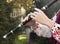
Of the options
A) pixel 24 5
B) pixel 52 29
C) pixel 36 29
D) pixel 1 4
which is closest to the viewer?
pixel 52 29

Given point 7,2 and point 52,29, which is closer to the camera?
point 52,29

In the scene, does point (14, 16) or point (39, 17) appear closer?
point (39, 17)

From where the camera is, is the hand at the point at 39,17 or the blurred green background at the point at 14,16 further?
the blurred green background at the point at 14,16

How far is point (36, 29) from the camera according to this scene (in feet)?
8.29

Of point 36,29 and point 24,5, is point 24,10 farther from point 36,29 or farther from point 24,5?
point 36,29

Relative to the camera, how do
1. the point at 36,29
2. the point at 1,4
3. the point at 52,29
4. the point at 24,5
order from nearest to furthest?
the point at 52,29 → the point at 36,29 → the point at 1,4 → the point at 24,5

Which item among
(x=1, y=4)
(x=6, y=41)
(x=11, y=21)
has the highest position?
(x=1, y=4)

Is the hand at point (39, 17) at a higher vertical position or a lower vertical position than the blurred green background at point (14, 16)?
higher

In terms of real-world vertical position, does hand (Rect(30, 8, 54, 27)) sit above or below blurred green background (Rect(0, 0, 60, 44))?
above

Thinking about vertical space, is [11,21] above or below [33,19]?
below

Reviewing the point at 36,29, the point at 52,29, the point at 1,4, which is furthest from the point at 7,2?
the point at 52,29

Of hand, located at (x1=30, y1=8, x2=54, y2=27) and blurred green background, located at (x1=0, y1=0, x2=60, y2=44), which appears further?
blurred green background, located at (x1=0, y1=0, x2=60, y2=44)

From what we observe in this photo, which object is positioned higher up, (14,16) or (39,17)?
(39,17)

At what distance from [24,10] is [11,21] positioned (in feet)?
0.76
